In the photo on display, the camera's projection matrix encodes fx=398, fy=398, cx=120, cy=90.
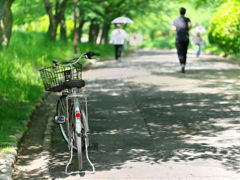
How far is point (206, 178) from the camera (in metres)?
4.48

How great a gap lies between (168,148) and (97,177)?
145cm

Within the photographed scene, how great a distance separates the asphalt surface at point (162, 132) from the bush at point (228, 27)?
30.8ft

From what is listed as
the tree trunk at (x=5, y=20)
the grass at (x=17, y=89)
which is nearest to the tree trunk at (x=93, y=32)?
the grass at (x=17, y=89)

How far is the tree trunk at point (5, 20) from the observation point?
1270cm

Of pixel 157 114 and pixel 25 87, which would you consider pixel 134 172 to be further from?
pixel 25 87

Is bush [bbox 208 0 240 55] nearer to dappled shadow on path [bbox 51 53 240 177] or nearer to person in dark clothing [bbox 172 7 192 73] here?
person in dark clothing [bbox 172 7 192 73]

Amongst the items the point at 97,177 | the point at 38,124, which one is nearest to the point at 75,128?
the point at 97,177

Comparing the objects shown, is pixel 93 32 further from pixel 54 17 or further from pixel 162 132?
pixel 162 132

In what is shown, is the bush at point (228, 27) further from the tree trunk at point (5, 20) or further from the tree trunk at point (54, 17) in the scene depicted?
the tree trunk at point (5, 20)

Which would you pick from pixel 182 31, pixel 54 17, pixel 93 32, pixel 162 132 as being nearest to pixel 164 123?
pixel 162 132

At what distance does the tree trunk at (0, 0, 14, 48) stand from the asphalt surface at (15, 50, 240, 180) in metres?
3.62

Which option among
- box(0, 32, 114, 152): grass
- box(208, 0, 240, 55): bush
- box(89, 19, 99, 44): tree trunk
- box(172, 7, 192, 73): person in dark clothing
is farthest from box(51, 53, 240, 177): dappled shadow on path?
box(89, 19, 99, 44): tree trunk

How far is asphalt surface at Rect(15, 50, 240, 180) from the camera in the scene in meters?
4.84

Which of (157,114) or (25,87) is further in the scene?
(25,87)
